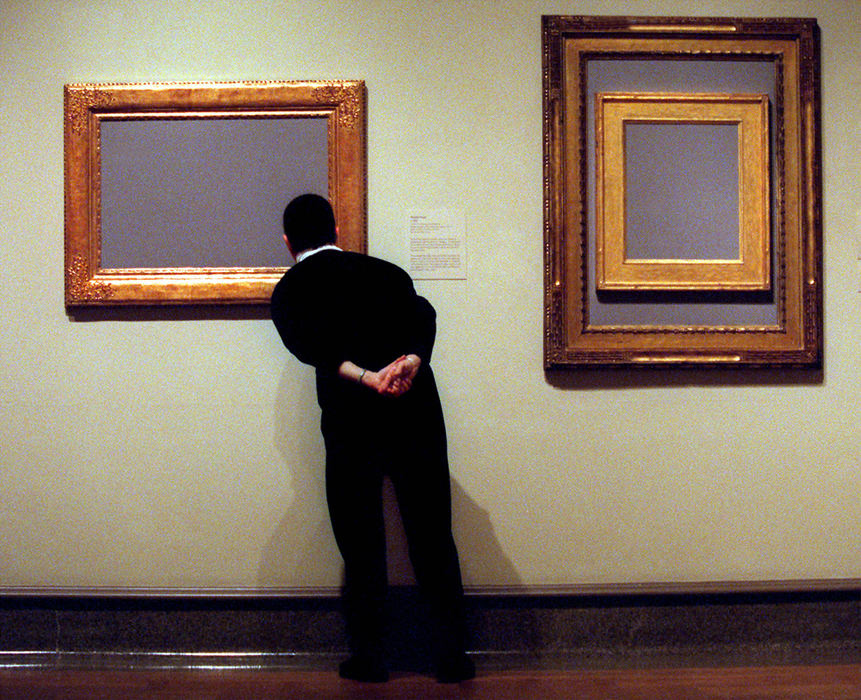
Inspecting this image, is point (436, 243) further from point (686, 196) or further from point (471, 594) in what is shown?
point (471, 594)

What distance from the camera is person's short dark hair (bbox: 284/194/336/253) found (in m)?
2.30

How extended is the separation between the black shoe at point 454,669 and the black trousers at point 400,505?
28mm

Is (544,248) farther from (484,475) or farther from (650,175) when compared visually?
(484,475)

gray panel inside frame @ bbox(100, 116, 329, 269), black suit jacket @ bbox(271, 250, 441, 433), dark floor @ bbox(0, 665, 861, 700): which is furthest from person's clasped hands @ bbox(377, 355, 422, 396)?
dark floor @ bbox(0, 665, 861, 700)

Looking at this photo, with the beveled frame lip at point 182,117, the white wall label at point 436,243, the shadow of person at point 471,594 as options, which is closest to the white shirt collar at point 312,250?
the beveled frame lip at point 182,117

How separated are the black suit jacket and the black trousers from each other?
0.6 inches

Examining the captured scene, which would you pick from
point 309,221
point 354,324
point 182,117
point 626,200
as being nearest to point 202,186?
point 182,117

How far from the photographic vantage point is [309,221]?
2.30m

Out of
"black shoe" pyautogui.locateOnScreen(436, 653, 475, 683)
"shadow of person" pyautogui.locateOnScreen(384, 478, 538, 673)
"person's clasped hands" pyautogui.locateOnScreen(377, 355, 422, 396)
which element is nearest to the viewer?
"person's clasped hands" pyautogui.locateOnScreen(377, 355, 422, 396)

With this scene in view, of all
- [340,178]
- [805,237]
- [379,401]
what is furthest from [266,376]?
[805,237]

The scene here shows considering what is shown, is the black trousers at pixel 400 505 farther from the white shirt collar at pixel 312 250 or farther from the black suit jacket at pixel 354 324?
the white shirt collar at pixel 312 250

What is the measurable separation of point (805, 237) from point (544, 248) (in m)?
0.89

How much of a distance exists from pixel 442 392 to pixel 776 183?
134 centimetres

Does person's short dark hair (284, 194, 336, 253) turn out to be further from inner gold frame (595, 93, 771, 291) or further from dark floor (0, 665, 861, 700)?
dark floor (0, 665, 861, 700)
